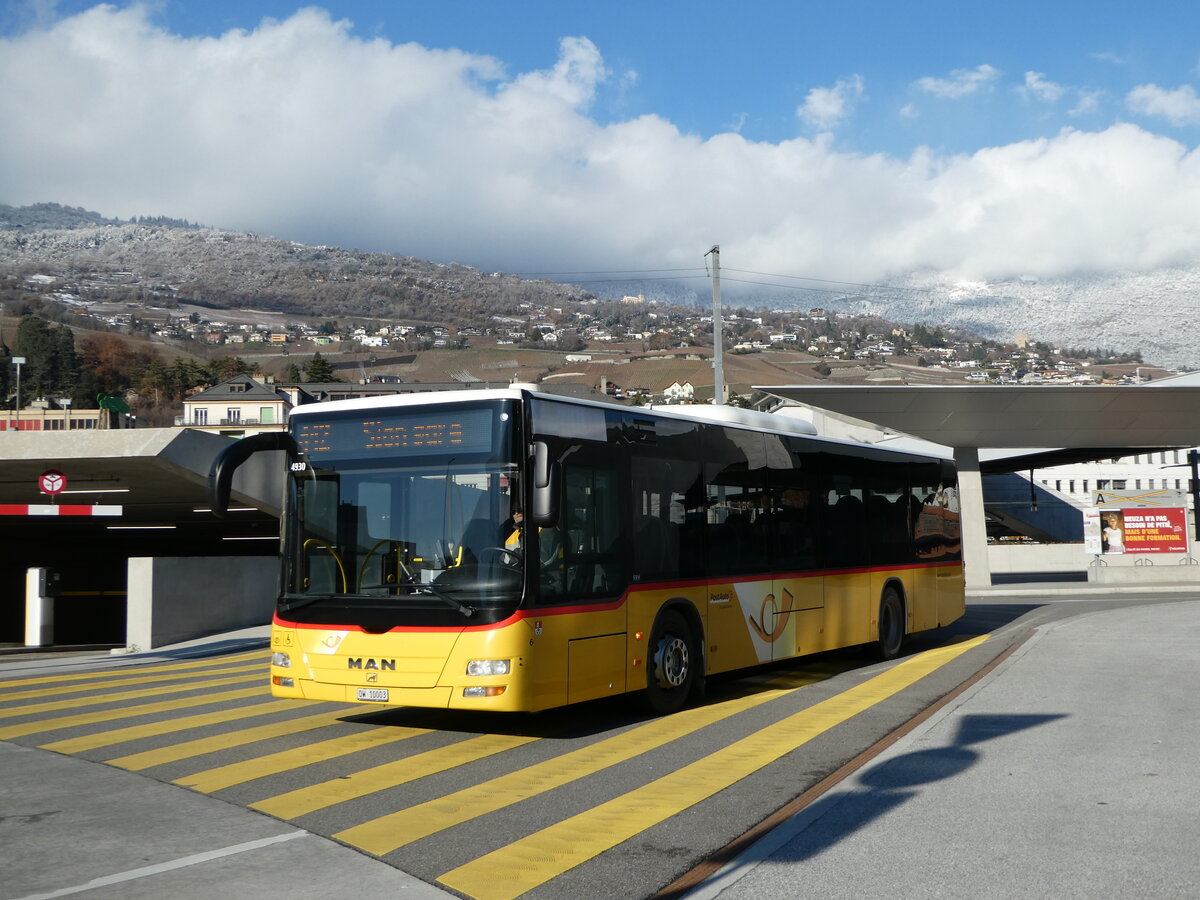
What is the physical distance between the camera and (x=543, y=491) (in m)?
8.64

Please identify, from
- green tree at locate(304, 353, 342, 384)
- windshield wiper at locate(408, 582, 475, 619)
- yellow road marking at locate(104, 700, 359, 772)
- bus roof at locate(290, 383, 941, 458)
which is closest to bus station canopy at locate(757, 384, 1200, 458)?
bus roof at locate(290, 383, 941, 458)

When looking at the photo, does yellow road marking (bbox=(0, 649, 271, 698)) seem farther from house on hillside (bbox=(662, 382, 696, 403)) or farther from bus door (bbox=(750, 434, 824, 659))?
house on hillside (bbox=(662, 382, 696, 403))

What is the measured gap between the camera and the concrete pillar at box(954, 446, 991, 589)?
127ft

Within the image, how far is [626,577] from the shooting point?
9953 millimetres

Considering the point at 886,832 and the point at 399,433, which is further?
the point at 399,433

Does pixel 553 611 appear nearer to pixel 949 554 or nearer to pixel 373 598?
pixel 373 598

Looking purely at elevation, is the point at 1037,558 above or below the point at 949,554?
below

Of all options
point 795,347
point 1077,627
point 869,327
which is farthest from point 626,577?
point 869,327

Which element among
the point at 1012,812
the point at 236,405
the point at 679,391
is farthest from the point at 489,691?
the point at 236,405

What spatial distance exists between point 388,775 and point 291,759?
946 millimetres

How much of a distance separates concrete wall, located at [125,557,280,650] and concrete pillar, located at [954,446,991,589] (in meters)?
23.6

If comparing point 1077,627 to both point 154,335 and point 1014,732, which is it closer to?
point 1014,732

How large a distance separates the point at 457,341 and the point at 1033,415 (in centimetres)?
10237

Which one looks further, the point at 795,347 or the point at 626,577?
the point at 795,347
